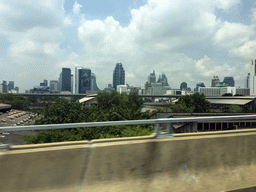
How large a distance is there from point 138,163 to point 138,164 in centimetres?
2

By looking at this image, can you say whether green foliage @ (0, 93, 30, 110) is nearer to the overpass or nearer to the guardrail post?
the overpass

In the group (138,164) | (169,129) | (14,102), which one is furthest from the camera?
(14,102)

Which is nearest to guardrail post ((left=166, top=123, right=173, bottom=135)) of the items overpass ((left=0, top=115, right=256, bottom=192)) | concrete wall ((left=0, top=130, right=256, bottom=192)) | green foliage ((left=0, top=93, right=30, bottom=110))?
overpass ((left=0, top=115, right=256, bottom=192))

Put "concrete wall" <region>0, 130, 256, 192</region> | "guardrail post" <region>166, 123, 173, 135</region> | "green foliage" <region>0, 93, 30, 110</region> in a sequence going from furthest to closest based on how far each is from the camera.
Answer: "green foliage" <region>0, 93, 30, 110</region>
"guardrail post" <region>166, 123, 173, 135</region>
"concrete wall" <region>0, 130, 256, 192</region>

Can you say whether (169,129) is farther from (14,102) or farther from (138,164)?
(14,102)

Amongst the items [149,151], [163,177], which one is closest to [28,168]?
[149,151]

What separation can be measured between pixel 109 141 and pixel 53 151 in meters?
0.83

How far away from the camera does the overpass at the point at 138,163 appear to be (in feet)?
8.97

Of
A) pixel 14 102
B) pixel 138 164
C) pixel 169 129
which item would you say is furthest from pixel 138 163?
pixel 14 102

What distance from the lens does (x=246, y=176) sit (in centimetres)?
376

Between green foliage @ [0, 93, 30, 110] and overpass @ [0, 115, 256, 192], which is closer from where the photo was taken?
overpass @ [0, 115, 256, 192]

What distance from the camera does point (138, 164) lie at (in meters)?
3.22

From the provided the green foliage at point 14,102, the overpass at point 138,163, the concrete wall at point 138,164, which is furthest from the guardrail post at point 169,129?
the green foliage at point 14,102

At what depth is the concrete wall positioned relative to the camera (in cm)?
273
